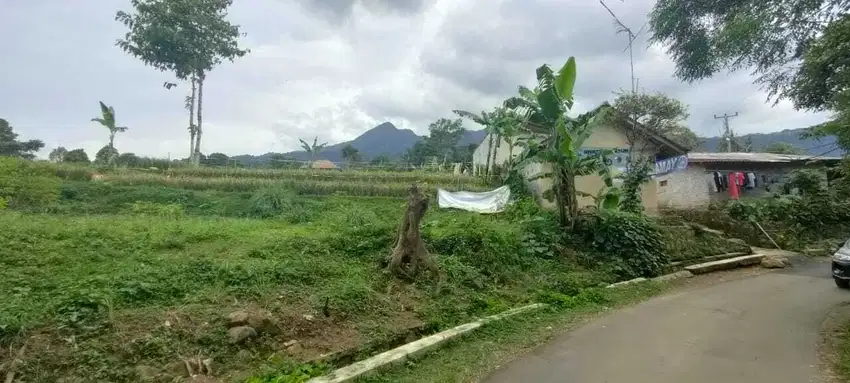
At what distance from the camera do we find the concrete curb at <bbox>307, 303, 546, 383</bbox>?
4508 millimetres

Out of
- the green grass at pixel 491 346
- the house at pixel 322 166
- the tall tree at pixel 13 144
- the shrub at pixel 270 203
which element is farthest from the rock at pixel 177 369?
the tall tree at pixel 13 144

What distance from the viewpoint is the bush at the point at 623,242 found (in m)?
10.8

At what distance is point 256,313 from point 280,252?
111 inches

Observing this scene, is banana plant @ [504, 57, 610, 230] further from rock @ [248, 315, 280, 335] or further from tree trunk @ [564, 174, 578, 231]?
rock @ [248, 315, 280, 335]

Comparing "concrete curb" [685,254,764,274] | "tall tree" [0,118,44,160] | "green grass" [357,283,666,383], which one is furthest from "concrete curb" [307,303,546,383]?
"tall tree" [0,118,44,160]

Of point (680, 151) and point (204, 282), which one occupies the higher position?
point (680, 151)

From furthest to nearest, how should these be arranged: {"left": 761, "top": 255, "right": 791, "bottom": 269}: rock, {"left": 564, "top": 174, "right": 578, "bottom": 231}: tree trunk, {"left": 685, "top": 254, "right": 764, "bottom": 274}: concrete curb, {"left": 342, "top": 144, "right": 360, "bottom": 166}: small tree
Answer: {"left": 342, "top": 144, "right": 360, "bottom": 166}: small tree
{"left": 761, "top": 255, "right": 791, "bottom": 269}: rock
{"left": 685, "top": 254, "right": 764, "bottom": 274}: concrete curb
{"left": 564, "top": 174, "right": 578, "bottom": 231}: tree trunk

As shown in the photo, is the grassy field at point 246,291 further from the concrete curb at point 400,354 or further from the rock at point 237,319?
the concrete curb at point 400,354

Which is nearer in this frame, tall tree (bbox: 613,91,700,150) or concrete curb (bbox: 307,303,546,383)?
concrete curb (bbox: 307,303,546,383)

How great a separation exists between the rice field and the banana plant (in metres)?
9.95

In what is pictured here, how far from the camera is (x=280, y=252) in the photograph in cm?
816

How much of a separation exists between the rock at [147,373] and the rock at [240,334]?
736 millimetres

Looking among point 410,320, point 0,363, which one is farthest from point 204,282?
point 410,320

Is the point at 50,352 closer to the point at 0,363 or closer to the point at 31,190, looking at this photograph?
the point at 0,363
